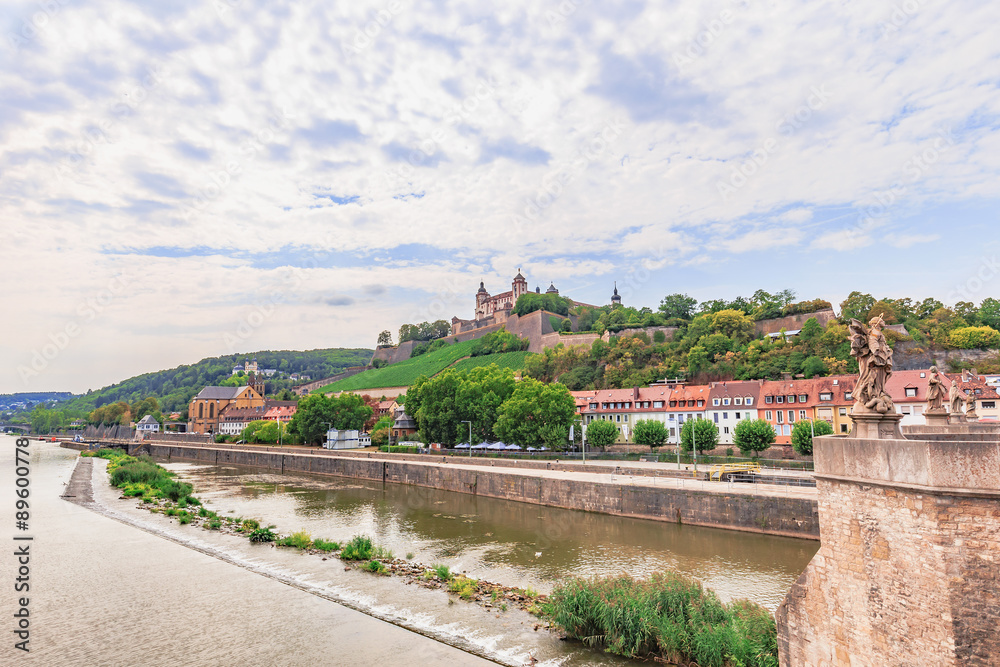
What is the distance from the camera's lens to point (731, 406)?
50.2 metres

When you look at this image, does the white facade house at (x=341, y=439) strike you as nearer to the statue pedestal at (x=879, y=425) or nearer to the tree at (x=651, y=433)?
the tree at (x=651, y=433)

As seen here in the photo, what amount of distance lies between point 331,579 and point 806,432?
109 ft

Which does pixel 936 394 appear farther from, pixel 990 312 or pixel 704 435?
pixel 990 312

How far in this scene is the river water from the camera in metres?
11.6

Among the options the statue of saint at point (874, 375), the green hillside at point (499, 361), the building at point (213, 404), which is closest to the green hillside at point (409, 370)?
the green hillside at point (499, 361)

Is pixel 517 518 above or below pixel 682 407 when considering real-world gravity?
below

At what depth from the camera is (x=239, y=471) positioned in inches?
2235

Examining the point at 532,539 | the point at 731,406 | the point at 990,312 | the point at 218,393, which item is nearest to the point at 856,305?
the point at 990,312

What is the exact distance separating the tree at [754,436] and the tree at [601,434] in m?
10.1

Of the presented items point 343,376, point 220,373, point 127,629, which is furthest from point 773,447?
point 220,373

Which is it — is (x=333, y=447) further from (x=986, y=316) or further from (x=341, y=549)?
(x=986, y=316)

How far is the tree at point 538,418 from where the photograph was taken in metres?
45.8

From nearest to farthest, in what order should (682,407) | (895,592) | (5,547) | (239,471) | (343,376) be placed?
(895,592), (5,547), (682,407), (239,471), (343,376)

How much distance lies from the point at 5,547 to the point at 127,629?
12333 mm
